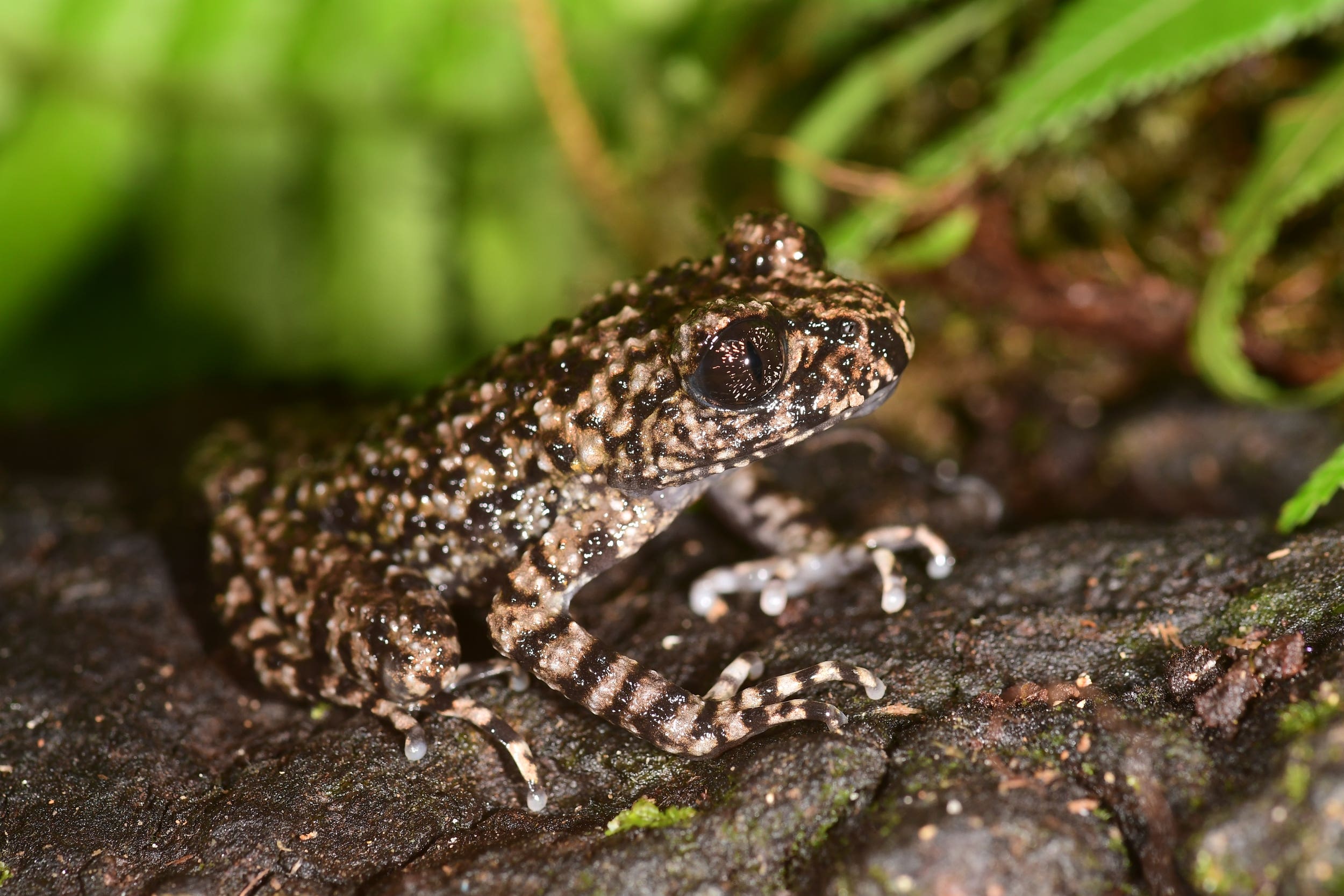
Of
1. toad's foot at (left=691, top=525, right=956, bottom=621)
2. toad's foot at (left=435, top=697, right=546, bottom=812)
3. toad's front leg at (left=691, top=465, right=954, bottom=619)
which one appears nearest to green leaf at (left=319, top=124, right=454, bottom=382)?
toad's front leg at (left=691, top=465, right=954, bottom=619)

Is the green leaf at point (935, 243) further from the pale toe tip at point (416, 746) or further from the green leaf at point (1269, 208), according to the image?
the pale toe tip at point (416, 746)

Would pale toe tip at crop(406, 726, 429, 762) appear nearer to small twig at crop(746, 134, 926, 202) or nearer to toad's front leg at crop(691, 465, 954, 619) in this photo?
toad's front leg at crop(691, 465, 954, 619)

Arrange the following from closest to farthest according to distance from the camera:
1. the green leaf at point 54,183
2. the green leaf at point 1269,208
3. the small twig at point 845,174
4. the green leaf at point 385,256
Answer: the green leaf at point 1269,208 → the small twig at point 845,174 → the green leaf at point 54,183 → the green leaf at point 385,256

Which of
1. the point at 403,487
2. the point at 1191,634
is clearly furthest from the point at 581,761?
the point at 1191,634

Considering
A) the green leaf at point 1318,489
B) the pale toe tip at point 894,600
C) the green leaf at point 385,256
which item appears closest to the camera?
the green leaf at point 1318,489

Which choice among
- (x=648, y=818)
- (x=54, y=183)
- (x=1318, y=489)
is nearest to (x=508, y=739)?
(x=648, y=818)

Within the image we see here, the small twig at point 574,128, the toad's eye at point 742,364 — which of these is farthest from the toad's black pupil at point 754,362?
the small twig at point 574,128
